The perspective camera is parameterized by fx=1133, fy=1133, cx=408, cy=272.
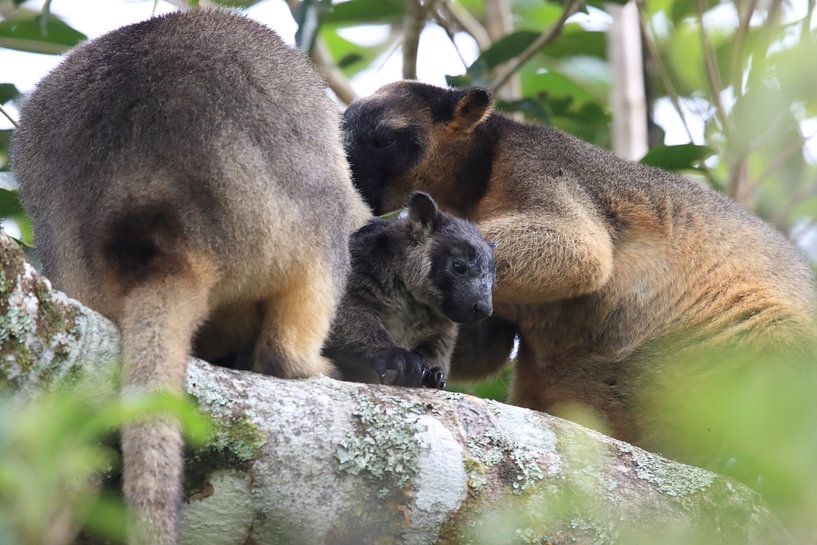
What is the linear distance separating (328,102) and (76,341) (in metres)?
1.94

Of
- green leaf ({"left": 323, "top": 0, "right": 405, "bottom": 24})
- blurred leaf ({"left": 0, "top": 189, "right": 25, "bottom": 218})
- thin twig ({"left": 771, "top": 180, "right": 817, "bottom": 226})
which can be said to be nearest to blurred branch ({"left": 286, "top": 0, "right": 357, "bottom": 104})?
green leaf ({"left": 323, "top": 0, "right": 405, "bottom": 24})

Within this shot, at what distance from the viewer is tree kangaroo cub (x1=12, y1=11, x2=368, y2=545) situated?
4453mm

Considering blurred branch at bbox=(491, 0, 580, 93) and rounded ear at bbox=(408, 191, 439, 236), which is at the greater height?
blurred branch at bbox=(491, 0, 580, 93)

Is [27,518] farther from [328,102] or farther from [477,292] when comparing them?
[477,292]

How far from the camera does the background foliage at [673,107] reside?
10.8ft

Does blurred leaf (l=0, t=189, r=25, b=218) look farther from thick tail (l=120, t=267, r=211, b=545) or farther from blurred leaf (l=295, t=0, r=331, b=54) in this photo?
thick tail (l=120, t=267, r=211, b=545)

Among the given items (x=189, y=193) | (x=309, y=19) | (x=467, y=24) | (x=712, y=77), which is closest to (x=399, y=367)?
(x=189, y=193)

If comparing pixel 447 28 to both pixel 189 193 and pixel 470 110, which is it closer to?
pixel 470 110

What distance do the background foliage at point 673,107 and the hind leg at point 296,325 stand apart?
1088 millimetres

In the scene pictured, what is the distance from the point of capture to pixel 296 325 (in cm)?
497

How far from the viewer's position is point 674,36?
10.7 meters

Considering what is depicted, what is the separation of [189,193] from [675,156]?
4.44 metres

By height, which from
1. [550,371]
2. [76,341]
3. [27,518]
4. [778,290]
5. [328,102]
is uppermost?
[328,102]

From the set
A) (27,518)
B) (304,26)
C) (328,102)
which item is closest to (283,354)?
(328,102)
